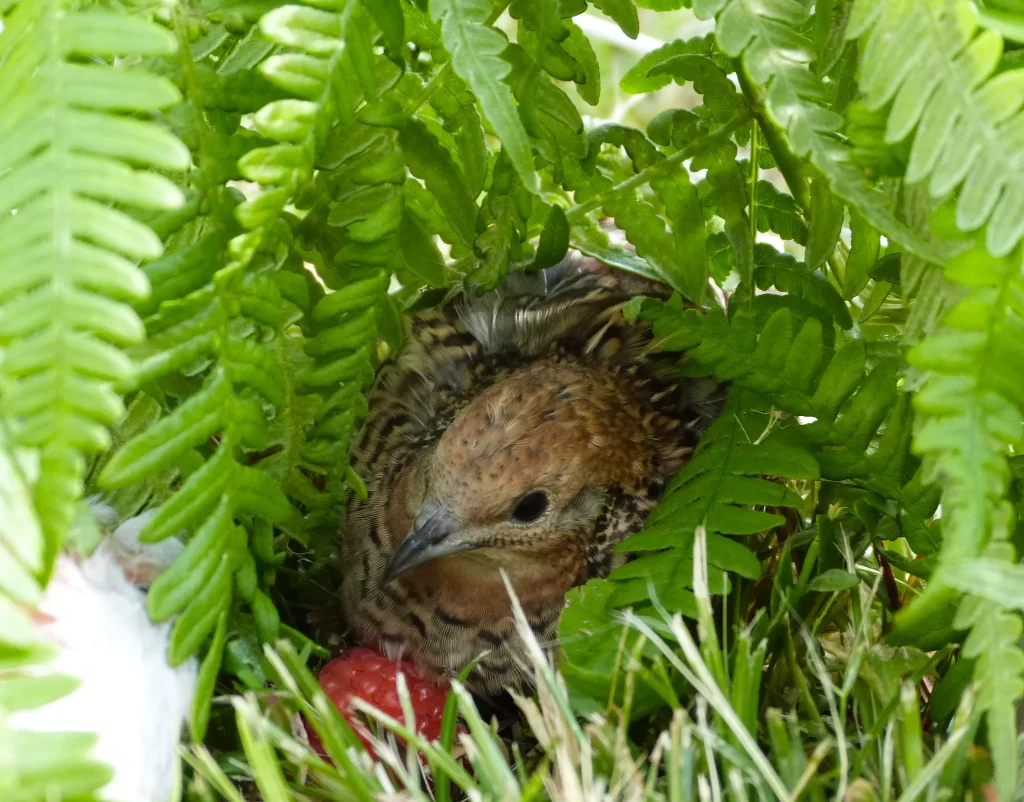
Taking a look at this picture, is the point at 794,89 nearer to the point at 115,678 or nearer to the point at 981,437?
the point at 981,437

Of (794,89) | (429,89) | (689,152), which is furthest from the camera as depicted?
(689,152)

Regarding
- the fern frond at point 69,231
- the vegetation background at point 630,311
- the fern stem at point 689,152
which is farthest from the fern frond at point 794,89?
the fern frond at point 69,231

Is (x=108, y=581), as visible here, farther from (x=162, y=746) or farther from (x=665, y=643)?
(x=665, y=643)

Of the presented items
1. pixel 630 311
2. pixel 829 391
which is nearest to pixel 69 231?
pixel 630 311

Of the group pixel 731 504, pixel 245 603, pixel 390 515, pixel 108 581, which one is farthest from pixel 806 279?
pixel 108 581

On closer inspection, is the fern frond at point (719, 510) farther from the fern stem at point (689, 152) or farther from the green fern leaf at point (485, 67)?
the green fern leaf at point (485, 67)
